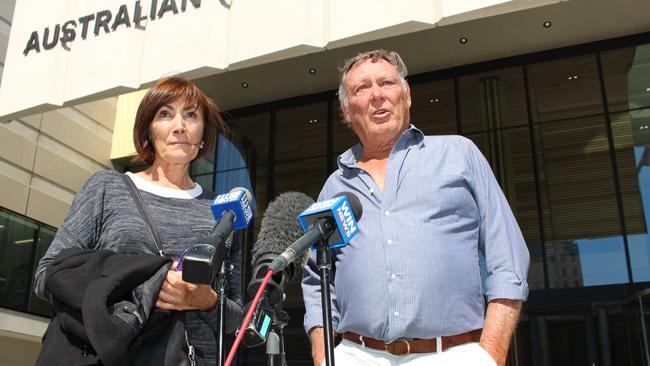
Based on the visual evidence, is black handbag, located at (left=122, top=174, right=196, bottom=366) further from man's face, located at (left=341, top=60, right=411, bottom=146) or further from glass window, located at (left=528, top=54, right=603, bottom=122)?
glass window, located at (left=528, top=54, right=603, bottom=122)

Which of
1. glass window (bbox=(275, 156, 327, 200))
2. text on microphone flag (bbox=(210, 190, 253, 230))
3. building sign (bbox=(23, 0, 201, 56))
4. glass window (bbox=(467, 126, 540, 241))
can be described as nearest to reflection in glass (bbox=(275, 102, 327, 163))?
glass window (bbox=(275, 156, 327, 200))

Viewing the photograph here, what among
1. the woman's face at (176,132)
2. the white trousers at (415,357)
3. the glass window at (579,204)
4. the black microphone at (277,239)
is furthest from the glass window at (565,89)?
the black microphone at (277,239)

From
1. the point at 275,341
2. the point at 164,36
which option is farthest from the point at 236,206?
the point at 164,36

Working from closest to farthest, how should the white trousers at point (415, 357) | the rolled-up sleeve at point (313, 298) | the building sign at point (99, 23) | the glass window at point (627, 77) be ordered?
the white trousers at point (415, 357) < the rolled-up sleeve at point (313, 298) < the building sign at point (99, 23) < the glass window at point (627, 77)

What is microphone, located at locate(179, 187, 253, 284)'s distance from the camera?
4.85ft

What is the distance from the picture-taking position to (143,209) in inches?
89.3

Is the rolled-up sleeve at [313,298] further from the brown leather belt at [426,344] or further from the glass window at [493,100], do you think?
the glass window at [493,100]

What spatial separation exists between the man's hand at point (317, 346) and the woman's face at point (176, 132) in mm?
927

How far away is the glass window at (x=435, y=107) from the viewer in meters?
12.8

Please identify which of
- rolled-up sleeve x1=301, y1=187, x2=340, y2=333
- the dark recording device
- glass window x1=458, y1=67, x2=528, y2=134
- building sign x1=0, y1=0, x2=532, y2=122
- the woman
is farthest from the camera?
glass window x1=458, y1=67, x2=528, y2=134

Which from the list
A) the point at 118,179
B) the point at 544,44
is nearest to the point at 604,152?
the point at 544,44

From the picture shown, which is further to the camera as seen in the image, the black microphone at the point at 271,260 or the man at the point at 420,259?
the man at the point at 420,259

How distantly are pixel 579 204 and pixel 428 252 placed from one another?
10008 millimetres

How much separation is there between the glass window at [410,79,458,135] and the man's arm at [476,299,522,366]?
1090 centimetres
